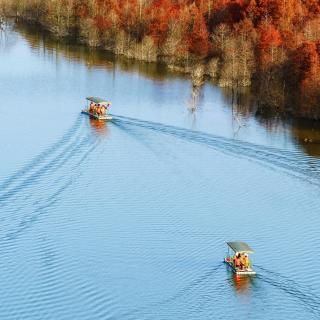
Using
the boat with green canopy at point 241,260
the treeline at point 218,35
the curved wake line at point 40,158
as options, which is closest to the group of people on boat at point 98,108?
the curved wake line at point 40,158

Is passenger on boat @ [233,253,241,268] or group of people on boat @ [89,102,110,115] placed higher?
group of people on boat @ [89,102,110,115]

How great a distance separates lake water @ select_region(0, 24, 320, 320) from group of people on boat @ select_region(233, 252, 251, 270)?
1.94 feet

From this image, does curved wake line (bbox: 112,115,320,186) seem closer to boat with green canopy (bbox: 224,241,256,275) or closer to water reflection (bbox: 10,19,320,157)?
water reflection (bbox: 10,19,320,157)

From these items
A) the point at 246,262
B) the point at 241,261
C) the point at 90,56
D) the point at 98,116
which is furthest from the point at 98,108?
the point at 90,56

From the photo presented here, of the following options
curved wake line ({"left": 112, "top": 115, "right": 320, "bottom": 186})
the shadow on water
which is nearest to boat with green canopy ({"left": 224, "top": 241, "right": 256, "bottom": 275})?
the shadow on water

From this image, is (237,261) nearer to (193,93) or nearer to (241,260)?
(241,260)

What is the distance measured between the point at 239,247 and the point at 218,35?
47.8 meters

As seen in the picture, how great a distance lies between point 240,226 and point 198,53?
42.6 meters

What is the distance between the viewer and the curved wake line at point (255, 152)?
42.8 metres

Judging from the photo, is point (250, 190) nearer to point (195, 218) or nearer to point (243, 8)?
point (195, 218)

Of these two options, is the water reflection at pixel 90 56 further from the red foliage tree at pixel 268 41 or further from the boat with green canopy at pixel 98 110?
the boat with green canopy at pixel 98 110

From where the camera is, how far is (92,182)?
39.4 metres

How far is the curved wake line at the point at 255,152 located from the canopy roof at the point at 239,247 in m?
11.3

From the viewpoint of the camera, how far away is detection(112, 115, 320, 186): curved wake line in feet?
141
